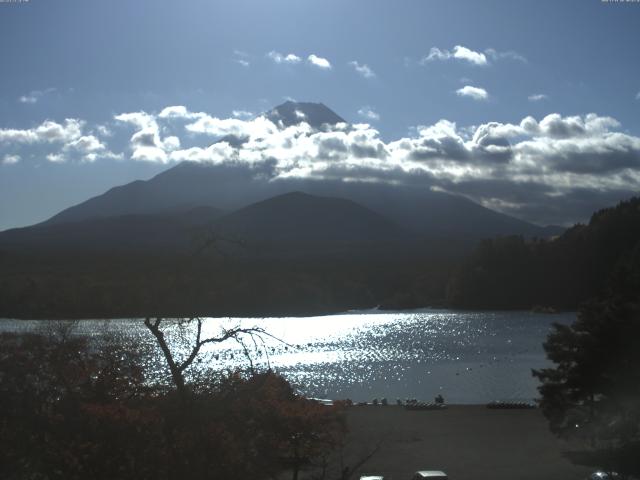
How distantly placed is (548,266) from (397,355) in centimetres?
6444

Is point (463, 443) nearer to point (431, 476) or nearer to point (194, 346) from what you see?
point (431, 476)

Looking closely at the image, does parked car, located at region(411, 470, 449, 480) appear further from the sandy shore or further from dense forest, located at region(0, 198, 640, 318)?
dense forest, located at region(0, 198, 640, 318)

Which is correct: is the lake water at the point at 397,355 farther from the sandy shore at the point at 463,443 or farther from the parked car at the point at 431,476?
the parked car at the point at 431,476

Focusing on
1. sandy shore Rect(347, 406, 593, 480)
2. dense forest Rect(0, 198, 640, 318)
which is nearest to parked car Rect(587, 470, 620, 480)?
sandy shore Rect(347, 406, 593, 480)

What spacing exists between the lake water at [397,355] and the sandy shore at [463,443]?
13.0 feet

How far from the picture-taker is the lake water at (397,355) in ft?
122

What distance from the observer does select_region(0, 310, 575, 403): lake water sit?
37.1 metres

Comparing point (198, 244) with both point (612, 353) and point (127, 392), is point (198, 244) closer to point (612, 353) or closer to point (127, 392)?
point (127, 392)

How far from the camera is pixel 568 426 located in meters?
18.8

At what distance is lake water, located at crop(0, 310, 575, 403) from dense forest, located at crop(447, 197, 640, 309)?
13899mm

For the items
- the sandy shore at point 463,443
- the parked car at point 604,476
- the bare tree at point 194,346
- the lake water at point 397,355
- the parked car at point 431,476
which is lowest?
the lake water at point 397,355

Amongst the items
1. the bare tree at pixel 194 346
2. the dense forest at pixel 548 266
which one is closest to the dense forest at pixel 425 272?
the dense forest at pixel 548 266

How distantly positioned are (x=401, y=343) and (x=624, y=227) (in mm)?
57484

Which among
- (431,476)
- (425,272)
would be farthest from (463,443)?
(425,272)
